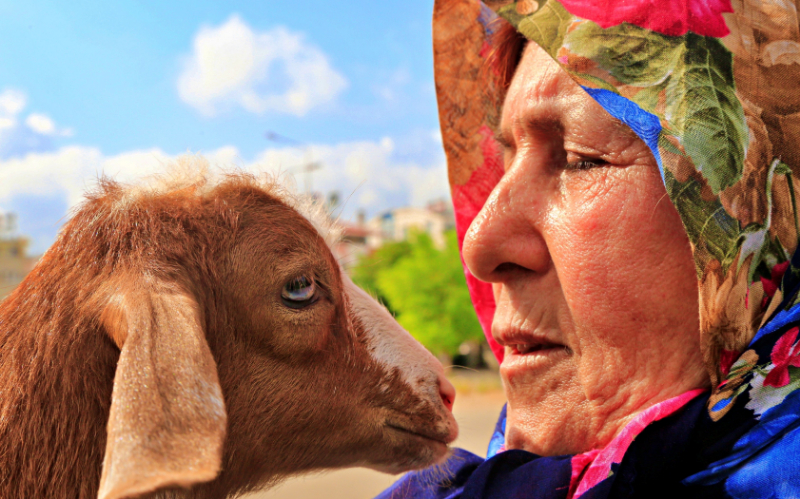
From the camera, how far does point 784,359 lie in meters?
1.38

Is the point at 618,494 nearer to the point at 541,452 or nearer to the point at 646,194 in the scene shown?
the point at 541,452

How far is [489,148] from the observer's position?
250 centimetres

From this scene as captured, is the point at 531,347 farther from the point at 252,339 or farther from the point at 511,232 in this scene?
the point at 252,339

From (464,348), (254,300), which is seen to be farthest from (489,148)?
(464,348)

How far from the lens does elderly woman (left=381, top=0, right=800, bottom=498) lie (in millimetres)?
1400

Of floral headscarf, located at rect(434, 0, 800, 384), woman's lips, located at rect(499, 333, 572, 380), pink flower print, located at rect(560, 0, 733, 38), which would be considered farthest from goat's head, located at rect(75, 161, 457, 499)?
pink flower print, located at rect(560, 0, 733, 38)

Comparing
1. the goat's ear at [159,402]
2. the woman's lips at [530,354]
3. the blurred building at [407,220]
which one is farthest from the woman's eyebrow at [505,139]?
the blurred building at [407,220]

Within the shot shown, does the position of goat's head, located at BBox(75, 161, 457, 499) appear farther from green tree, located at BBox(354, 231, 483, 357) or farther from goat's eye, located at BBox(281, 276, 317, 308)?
green tree, located at BBox(354, 231, 483, 357)

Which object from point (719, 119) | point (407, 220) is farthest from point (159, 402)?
point (407, 220)

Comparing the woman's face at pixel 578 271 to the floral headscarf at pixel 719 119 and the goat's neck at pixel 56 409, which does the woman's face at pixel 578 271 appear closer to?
the floral headscarf at pixel 719 119

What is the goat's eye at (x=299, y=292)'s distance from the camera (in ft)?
6.31

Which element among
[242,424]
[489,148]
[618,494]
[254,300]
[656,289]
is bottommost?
[618,494]

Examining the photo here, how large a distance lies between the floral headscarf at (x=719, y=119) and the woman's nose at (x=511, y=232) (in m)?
0.39

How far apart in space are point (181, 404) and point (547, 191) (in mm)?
1196
